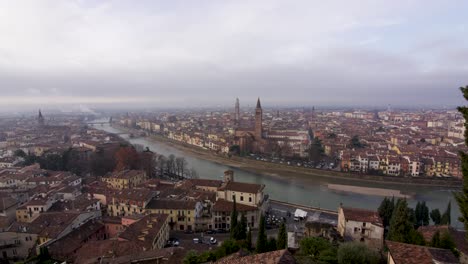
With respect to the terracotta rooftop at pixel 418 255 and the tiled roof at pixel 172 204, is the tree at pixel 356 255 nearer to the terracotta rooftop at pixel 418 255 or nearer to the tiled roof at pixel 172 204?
the terracotta rooftop at pixel 418 255

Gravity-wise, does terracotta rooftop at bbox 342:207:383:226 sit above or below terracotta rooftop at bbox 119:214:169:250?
above

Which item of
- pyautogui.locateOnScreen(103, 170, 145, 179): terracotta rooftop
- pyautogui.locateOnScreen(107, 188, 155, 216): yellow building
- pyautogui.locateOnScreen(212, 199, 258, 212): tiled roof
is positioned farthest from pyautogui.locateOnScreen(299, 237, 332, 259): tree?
pyautogui.locateOnScreen(103, 170, 145, 179): terracotta rooftop

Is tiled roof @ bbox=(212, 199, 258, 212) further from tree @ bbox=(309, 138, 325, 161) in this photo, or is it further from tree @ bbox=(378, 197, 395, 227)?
tree @ bbox=(309, 138, 325, 161)

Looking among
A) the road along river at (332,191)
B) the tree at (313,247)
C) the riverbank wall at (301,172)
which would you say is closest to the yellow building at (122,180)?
the road along river at (332,191)

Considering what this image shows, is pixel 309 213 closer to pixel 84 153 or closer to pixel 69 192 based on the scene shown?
pixel 69 192

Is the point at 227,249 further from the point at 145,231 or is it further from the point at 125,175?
Answer: the point at 125,175
